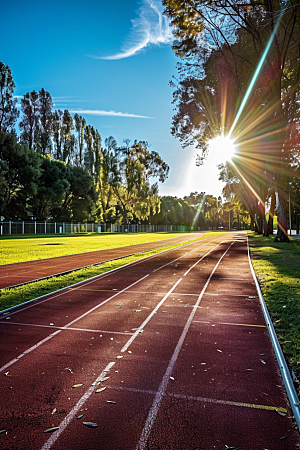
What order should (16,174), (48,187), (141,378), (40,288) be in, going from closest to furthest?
1. (141,378)
2. (40,288)
3. (16,174)
4. (48,187)

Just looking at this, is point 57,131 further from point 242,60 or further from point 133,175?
point 242,60

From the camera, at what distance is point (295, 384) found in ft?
12.6

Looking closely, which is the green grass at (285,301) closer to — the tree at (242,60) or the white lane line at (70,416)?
the white lane line at (70,416)

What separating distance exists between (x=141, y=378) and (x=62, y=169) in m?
48.2

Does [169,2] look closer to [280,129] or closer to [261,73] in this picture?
[261,73]

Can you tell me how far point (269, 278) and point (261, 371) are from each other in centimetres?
642

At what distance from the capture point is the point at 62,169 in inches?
1937

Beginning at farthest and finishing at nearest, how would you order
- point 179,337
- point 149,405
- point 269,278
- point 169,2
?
point 169,2 < point 269,278 < point 179,337 < point 149,405

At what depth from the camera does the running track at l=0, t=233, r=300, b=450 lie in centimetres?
299

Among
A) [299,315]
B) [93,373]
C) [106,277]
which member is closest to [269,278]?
[299,315]

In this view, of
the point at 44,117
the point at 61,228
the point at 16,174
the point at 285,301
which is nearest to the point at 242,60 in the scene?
the point at 285,301

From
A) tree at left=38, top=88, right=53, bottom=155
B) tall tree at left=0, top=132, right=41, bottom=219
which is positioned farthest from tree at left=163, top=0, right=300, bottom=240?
tree at left=38, top=88, right=53, bottom=155

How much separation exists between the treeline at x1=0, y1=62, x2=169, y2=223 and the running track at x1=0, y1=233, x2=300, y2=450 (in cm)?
3394

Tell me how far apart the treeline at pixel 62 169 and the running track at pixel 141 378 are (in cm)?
3394
